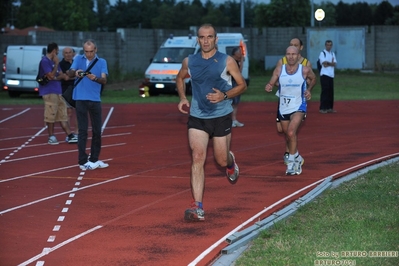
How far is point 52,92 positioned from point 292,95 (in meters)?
6.76

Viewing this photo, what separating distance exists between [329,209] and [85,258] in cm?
318

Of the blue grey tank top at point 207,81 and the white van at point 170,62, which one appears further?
the white van at point 170,62

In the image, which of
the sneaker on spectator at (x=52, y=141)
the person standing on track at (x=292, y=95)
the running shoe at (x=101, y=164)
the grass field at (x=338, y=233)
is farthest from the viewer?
the sneaker on spectator at (x=52, y=141)

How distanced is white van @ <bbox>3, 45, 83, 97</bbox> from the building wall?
621 centimetres

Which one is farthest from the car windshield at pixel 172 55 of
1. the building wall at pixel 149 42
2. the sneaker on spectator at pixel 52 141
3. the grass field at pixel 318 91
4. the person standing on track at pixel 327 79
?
the sneaker on spectator at pixel 52 141

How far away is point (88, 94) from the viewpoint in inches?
554

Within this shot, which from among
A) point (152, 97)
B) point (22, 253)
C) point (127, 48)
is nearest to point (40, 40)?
point (127, 48)

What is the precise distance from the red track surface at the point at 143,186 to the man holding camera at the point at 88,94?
0.29 metres

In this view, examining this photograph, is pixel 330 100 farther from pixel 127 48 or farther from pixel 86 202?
pixel 127 48

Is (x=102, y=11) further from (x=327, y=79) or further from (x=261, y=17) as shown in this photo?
(x=327, y=79)

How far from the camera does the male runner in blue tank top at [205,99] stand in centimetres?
980

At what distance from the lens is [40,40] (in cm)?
4538

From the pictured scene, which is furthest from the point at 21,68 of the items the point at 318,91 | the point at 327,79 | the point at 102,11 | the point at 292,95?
the point at 102,11

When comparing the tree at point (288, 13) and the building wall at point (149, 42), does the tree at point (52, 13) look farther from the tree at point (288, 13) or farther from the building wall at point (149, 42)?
the building wall at point (149, 42)
